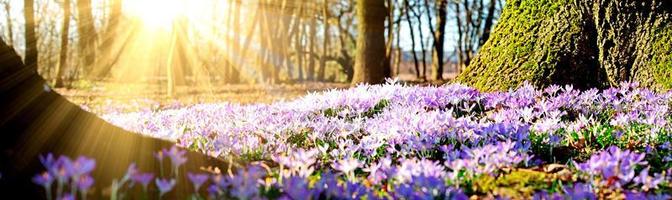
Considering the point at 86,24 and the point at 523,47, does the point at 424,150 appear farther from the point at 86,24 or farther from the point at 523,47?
the point at 86,24

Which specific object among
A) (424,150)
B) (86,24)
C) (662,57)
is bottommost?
(424,150)

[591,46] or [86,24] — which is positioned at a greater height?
[86,24]

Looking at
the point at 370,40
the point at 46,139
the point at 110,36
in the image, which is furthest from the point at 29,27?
the point at 46,139

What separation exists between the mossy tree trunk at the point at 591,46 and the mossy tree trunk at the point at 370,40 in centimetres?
792

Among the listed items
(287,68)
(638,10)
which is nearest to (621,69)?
(638,10)

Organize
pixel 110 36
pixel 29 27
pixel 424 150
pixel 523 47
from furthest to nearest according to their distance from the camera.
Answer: pixel 110 36 → pixel 29 27 → pixel 523 47 → pixel 424 150

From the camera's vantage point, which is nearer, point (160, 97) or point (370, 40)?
point (370, 40)

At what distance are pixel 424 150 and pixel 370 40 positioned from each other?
1177 cm

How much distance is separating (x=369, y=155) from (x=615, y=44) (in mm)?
4574

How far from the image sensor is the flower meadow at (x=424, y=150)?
93.5 inches

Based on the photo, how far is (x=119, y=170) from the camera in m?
2.52

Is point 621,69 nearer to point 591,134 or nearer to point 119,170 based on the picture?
point 591,134

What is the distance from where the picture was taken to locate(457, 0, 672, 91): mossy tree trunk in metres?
6.99

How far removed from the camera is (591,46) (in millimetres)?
7262
